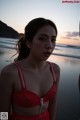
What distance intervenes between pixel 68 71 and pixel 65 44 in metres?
0.22

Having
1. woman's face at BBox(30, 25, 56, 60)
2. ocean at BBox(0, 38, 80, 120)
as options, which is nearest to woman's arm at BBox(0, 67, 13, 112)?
woman's face at BBox(30, 25, 56, 60)

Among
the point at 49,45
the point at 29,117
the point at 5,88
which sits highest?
the point at 49,45

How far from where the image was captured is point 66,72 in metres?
1.68

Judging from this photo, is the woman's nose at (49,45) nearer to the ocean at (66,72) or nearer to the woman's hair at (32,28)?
the woman's hair at (32,28)

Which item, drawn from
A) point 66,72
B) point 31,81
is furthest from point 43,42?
point 66,72

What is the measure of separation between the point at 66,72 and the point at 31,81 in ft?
2.60

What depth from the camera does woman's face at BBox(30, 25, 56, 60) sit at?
881 millimetres

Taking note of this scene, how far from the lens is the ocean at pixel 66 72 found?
168cm

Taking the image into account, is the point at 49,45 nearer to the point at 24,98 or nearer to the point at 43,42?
the point at 43,42

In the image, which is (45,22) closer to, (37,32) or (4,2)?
(37,32)

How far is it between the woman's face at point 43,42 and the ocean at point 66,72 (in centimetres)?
75

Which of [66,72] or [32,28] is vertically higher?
[32,28]

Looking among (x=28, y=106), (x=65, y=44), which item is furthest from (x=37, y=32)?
(x=65, y=44)

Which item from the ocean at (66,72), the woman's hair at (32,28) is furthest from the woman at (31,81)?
the ocean at (66,72)
